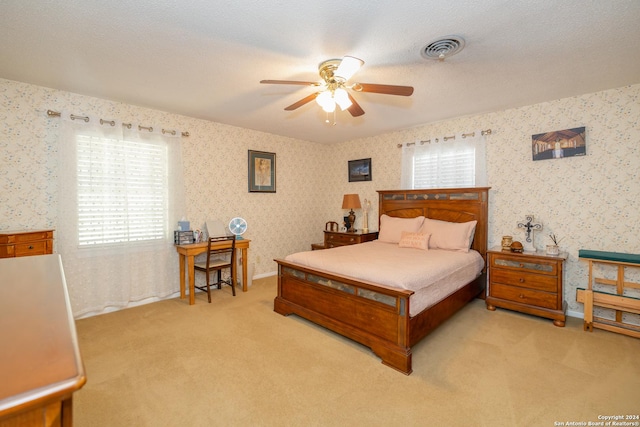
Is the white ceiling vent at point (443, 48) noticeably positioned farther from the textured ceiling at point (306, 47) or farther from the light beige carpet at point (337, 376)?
the light beige carpet at point (337, 376)

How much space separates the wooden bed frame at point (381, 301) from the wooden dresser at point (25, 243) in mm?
2276

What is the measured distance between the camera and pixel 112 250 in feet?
11.4

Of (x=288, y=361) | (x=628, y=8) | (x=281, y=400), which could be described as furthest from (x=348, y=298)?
(x=628, y=8)

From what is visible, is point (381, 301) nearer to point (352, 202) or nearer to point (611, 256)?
point (611, 256)

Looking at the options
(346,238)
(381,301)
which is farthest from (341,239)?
(381,301)

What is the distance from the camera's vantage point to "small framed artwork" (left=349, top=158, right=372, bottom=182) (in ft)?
17.2

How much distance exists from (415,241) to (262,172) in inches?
105

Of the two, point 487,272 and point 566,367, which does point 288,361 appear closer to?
point 566,367

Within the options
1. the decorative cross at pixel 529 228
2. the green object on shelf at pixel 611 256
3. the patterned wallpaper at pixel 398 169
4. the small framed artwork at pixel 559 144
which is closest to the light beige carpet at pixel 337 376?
the green object on shelf at pixel 611 256

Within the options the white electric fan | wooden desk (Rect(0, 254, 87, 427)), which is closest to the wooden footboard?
the white electric fan

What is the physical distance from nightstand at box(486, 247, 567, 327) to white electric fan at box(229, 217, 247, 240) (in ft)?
10.9

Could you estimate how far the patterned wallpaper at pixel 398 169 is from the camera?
9.78 feet

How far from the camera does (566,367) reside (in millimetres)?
2309

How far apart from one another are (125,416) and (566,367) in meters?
3.15
